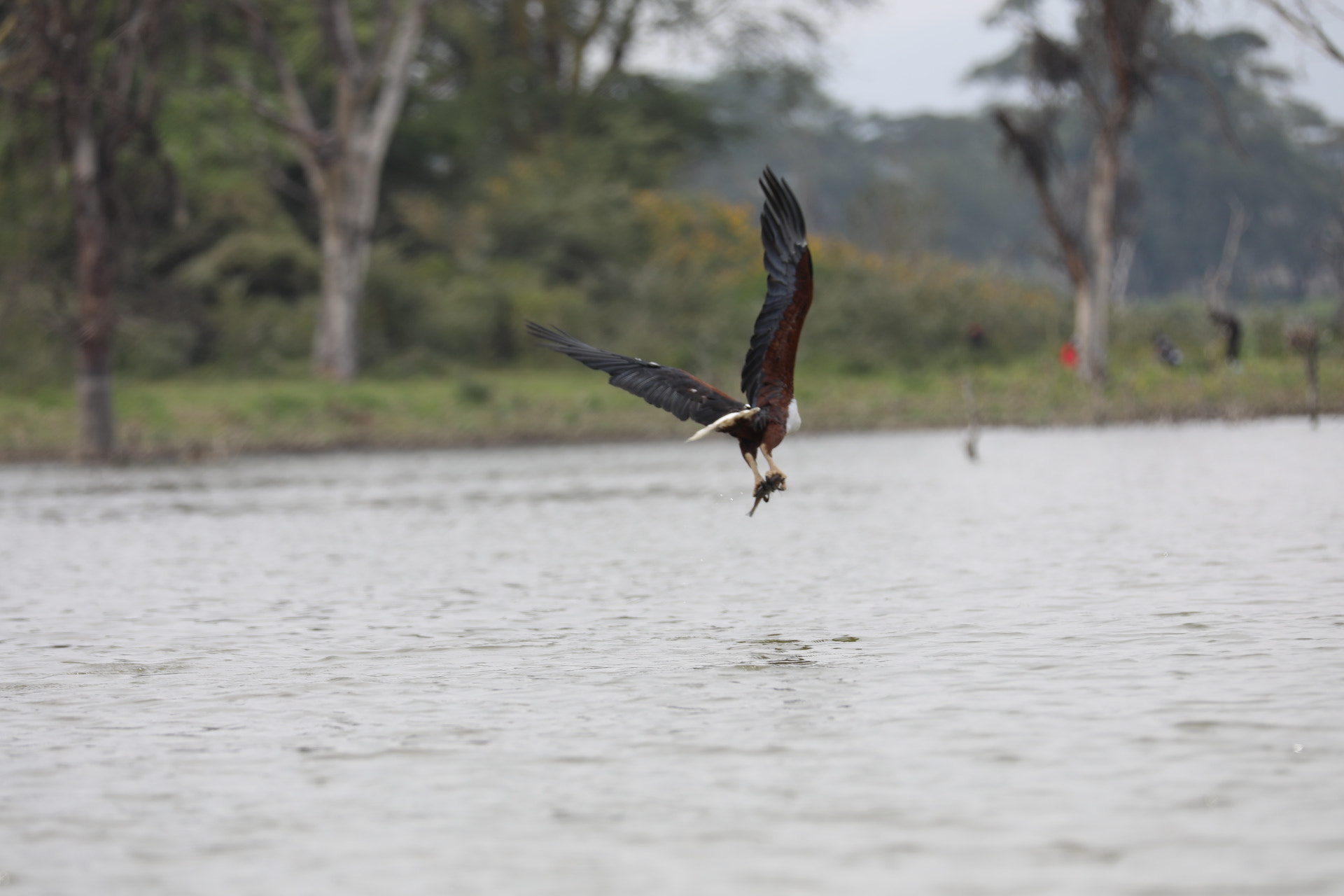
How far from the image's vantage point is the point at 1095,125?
3538 cm

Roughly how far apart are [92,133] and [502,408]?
7872 millimetres

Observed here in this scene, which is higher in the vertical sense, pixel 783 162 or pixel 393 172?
pixel 783 162

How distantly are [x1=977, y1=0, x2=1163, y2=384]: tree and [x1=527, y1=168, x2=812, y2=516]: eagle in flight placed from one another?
2246 cm

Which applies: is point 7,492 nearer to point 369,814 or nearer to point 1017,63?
point 369,814

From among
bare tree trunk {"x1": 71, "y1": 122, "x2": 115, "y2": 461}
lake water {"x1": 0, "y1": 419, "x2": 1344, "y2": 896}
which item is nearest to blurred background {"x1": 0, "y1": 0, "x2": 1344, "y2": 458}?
bare tree trunk {"x1": 71, "y1": 122, "x2": 115, "y2": 461}

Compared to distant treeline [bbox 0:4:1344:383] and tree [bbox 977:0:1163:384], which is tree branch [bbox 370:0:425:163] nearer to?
distant treeline [bbox 0:4:1344:383]

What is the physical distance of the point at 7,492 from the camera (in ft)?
78.6

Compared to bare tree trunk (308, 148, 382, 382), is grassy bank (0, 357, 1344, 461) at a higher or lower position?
lower

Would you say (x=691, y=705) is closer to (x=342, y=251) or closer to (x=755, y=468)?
(x=755, y=468)

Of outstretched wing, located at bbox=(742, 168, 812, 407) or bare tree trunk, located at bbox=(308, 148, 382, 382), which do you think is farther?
bare tree trunk, located at bbox=(308, 148, 382, 382)

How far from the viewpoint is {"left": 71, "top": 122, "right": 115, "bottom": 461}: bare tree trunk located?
27.5 metres

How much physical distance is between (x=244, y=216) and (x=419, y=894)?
33.9m

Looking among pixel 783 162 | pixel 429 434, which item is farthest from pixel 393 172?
pixel 783 162

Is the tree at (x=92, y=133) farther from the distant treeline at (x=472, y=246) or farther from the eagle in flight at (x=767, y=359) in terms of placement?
the eagle in flight at (x=767, y=359)
